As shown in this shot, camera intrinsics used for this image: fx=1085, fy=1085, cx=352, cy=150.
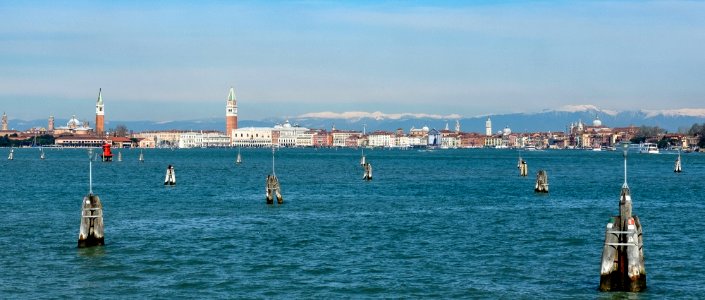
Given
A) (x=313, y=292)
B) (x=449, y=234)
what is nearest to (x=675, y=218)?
(x=449, y=234)

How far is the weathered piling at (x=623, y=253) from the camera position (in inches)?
695

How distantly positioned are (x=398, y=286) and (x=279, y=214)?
15.9 meters

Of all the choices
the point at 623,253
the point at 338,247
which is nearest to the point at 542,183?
the point at 338,247

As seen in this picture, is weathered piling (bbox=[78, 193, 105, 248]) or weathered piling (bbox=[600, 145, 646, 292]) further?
weathered piling (bbox=[78, 193, 105, 248])

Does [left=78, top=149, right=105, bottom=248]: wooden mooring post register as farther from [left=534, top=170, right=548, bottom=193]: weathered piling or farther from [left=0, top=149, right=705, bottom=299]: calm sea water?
[left=534, top=170, right=548, bottom=193]: weathered piling

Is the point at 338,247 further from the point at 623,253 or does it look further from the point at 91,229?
the point at 623,253

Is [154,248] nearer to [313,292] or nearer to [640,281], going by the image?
[313,292]

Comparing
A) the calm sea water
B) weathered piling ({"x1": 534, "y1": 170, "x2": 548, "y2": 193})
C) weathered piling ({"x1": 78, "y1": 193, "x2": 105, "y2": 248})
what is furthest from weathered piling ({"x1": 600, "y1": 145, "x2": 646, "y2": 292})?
weathered piling ({"x1": 534, "y1": 170, "x2": 548, "y2": 193})

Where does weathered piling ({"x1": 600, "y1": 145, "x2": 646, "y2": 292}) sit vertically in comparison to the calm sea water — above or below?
above

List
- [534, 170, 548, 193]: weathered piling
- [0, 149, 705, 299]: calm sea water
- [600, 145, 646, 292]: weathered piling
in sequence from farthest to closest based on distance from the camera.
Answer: [534, 170, 548, 193]: weathered piling → [0, 149, 705, 299]: calm sea water → [600, 145, 646, 292]: weathered piling

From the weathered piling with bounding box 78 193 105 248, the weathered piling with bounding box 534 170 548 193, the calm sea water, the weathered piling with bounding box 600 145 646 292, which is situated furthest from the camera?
the weathered piling with bounding box 534 170 548 193

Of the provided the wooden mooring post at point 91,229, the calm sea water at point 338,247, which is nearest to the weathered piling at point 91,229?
the wooden mooring post at point 91,229

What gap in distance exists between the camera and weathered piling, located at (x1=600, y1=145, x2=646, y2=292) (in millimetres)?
17641

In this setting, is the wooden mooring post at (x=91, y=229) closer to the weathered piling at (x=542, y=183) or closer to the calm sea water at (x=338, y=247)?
the calm sea water at (x=338, y=247)
